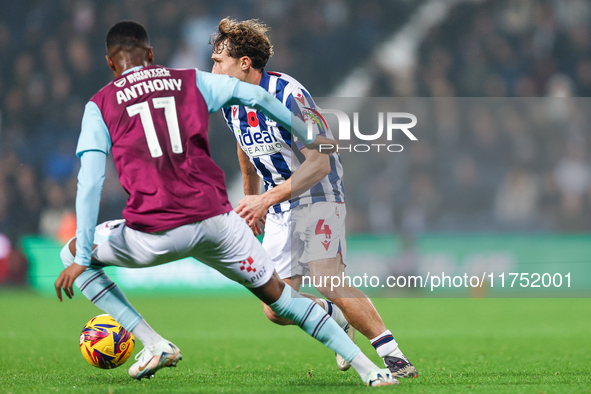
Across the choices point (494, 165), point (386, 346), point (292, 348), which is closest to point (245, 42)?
point (386, 346)

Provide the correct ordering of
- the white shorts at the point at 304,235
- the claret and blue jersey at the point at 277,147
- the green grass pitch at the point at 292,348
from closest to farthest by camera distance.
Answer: the green grass pitch at the point at 292,348 → the white shorts at the point at 304,235 → the claret and blue jersey at the point at 277,147

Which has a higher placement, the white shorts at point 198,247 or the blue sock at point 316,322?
the white shorts at point 198,247

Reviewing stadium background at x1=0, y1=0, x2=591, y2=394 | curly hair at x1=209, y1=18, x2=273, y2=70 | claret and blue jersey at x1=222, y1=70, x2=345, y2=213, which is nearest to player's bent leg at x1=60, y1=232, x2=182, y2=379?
stadium background at x1=0, y1=0, x2=591, y2=394

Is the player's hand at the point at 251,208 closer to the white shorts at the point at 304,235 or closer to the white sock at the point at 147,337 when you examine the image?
the white shorts at the point at 304,235

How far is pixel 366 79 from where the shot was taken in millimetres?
15305

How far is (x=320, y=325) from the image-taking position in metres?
3.57

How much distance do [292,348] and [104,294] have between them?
294 cm

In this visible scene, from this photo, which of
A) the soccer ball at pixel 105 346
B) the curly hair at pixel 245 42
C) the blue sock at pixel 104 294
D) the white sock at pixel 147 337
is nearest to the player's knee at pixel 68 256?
the blue sock at pixel 104 294

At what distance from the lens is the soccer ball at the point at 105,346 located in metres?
4.34

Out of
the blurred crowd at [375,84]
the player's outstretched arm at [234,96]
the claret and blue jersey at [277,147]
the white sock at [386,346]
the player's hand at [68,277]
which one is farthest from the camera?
the blurred crowd at [375,84]

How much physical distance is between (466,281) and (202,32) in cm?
831

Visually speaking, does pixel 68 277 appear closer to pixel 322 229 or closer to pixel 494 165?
pixel 322 229

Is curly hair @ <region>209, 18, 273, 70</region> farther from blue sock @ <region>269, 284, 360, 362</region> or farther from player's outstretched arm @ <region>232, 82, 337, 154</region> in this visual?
blue sock @ <region>269, 284, 360, 362</region>

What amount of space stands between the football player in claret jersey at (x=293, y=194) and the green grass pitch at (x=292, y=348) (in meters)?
0.40
